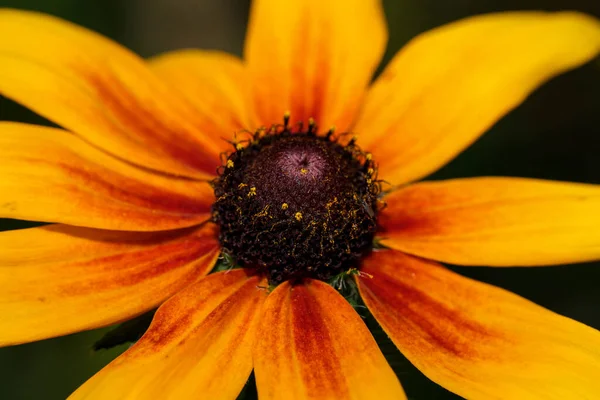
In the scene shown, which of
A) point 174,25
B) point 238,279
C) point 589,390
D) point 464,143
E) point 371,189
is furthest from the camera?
point 174,25

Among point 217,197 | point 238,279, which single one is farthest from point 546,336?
point 217,197

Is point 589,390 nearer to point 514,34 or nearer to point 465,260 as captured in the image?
point 465,260

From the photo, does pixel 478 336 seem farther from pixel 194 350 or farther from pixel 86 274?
pixel 86 274

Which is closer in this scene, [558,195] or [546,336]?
[546,336]

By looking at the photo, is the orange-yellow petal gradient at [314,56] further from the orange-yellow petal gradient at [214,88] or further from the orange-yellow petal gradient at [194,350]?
the orange-yellow petal gradient at [194,350]

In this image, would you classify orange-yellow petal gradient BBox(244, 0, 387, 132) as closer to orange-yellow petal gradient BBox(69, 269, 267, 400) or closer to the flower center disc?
the flower center disc

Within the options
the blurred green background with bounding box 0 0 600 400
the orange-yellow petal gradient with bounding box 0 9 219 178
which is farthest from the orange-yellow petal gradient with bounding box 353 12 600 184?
the blurred green background with bounding box 0 0 600 400

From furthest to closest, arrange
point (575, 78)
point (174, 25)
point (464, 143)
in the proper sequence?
point (174, 25) < point (575, 78) < point (464, 143)

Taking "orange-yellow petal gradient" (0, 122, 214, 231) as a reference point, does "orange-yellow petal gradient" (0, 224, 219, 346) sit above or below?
below
